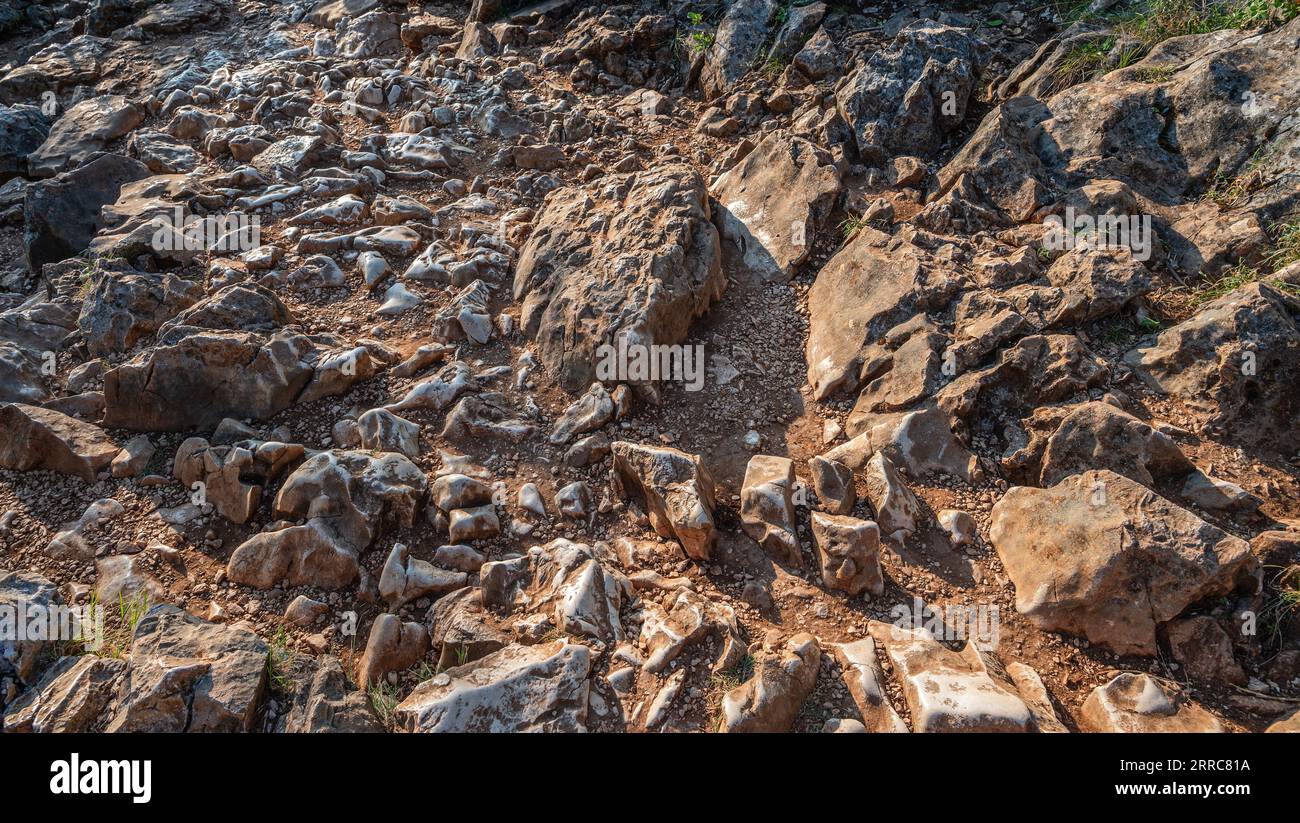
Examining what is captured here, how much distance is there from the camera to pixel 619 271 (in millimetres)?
5754

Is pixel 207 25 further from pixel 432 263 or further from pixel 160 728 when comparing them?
pixel 160 728

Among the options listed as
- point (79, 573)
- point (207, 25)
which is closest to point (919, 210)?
point (79, 573)

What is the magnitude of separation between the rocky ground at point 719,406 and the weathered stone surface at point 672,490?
1.1 inches

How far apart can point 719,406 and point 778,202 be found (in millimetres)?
2438

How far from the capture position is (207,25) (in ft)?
40.4

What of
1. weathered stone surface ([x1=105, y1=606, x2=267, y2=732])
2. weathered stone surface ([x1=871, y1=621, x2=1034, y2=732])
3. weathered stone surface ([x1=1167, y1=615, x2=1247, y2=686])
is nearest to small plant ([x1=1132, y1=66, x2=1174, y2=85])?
weathered stone surface ([x1=1167, y1=615, x2=1247, y2=686])

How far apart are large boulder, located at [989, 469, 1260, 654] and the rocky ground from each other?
0.9 inches

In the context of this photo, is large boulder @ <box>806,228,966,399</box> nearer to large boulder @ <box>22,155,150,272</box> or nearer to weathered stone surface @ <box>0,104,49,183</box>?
large boulder @ <box>22,155,150,272</box>

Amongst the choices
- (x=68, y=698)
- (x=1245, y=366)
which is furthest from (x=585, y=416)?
(x=1245, y=366)

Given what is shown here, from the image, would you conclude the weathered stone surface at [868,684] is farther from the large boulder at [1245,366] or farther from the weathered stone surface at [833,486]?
the large boulder at [1245,366]

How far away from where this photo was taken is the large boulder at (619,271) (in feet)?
18.0

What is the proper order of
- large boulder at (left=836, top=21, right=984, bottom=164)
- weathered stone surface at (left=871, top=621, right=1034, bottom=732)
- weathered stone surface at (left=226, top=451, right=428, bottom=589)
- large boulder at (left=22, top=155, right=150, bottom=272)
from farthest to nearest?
1. large boulder at (left=22, top=155, right=150, bottom=272)
2. large boulder at (left=836, top=21, right=984, bottom=164)
3. weathered stone surface at (left=226, top=451, right=428, bottom=589)
4. weathered stone surface at (left=871, top=621, right=1034, bottom=732)

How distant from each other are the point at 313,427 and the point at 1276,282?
7051 mm

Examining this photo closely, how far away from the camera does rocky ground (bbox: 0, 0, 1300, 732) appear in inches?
146
